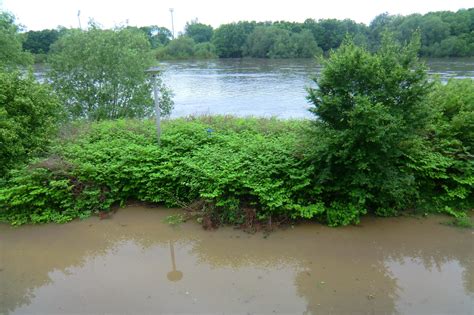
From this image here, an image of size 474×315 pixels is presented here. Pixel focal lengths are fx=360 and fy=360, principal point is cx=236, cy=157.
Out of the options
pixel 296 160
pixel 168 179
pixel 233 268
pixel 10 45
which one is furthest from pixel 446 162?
pixel 10 45

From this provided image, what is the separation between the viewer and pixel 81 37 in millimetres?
14250

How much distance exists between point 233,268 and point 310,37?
47.6m

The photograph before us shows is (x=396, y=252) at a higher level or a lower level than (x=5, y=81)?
lower

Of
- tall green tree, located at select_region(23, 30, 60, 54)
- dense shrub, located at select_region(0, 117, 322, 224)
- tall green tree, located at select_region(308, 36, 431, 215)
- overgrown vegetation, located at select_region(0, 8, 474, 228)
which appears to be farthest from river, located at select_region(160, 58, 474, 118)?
tall green tree, located at select_region(23, 30, 60, 54)

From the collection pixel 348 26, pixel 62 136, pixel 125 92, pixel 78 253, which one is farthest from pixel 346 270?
pixel 348 26

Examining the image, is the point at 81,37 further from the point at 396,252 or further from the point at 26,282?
the point at 396,252

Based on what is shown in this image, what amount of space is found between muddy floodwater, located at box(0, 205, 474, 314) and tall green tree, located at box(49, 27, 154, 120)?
9084mm

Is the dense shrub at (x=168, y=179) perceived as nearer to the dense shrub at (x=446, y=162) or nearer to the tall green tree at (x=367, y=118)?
the tall green tree at (x=367, y=118)

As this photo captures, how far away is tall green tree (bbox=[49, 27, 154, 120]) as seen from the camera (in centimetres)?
1407

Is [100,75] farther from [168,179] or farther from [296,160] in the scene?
[296,160]

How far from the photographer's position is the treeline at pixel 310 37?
37.2 m

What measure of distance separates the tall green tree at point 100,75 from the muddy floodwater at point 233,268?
358 inches

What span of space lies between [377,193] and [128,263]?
13.7ft

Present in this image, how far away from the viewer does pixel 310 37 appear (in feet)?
158
